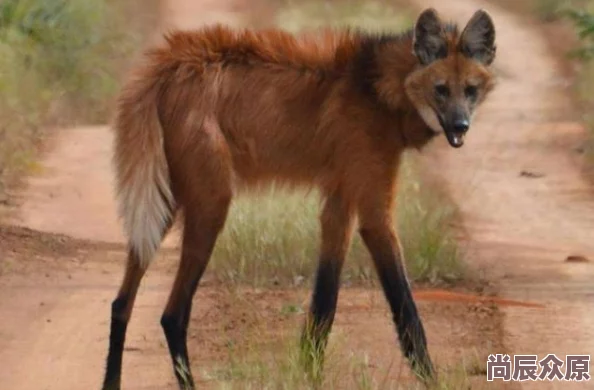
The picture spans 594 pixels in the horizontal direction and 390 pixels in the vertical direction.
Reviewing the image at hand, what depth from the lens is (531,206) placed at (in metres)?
9.26

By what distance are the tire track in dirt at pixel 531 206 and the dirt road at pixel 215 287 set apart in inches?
0.5

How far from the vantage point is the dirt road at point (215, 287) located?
5.96 metres

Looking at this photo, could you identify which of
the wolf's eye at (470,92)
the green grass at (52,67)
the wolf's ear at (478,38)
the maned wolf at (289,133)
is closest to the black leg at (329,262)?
the maned wolf at (289,133)

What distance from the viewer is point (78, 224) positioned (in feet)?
28.2

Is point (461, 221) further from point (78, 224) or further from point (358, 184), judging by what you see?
point (358, 184)

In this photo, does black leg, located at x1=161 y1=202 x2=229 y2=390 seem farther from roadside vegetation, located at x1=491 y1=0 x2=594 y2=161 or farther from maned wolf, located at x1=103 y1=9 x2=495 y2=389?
roadside vegetation, located at x1=491 y1=0 x2=594 y2=161

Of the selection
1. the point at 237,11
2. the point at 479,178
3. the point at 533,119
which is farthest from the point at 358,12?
the point at 479,178

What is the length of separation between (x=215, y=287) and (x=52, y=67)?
6.14 m

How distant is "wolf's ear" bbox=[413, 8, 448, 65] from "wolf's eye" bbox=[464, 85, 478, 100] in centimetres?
17

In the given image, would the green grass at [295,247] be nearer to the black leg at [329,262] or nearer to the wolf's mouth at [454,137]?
the black leg at [329,262]

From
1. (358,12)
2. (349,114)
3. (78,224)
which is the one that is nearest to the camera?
(349,114)

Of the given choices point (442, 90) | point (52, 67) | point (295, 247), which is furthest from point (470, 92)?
point (52, 67)

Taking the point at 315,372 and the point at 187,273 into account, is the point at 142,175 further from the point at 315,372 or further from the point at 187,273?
the point at 315,372

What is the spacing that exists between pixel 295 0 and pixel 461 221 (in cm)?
1166
